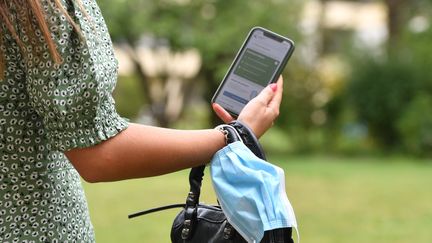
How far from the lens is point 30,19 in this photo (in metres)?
1.81

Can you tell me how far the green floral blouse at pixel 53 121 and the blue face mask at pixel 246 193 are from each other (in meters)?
0.26

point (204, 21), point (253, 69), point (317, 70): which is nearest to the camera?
point (253, 69)

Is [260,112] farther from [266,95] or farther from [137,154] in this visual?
[137,154]

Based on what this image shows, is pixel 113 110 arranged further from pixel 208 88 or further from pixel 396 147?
pixel 208 88

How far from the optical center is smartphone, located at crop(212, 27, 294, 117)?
2.32 metres

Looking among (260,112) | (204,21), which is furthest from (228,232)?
(204,21)

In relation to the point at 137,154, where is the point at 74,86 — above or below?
above

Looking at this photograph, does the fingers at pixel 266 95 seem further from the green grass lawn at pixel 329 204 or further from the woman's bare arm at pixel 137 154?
the green grass lawn at pixel 329 204

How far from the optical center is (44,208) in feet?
6.60

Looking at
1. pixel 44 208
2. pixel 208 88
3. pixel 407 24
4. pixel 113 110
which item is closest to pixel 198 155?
pixel 113 110

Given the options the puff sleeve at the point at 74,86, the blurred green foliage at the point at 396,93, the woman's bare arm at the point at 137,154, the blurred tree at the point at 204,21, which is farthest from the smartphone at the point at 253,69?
the blurred green foliage at the point at 396,93

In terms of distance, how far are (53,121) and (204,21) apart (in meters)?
19.0

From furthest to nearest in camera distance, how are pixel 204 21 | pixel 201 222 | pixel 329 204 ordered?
1. pixel 204 21
2. pixel 329 204
3. pixel 201 222

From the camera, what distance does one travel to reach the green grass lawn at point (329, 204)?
874cm
